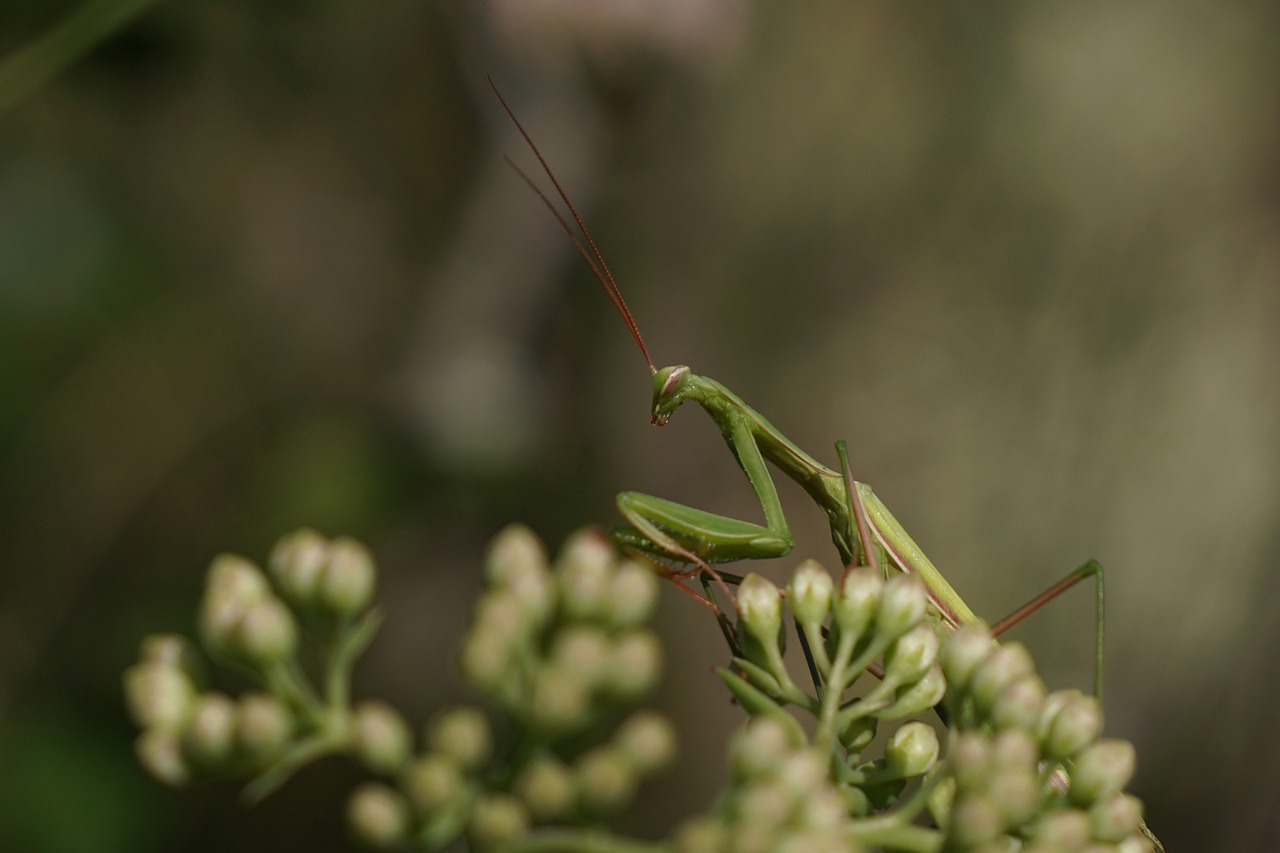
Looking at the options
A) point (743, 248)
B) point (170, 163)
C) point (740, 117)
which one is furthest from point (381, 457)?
point (740, 117)

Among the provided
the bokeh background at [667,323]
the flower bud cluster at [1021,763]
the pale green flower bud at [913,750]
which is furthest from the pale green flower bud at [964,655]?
the bokeh background at [667,323]

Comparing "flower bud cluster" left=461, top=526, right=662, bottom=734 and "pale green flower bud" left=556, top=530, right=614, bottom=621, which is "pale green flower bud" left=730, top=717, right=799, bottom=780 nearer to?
"flower bud cluster" left=461, top=526, right=662, bottom=734

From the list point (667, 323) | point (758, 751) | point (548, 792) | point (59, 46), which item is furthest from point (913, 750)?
point (667, 323)

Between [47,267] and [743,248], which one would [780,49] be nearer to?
[743,248]

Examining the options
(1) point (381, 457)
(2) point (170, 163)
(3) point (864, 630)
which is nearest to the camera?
(3) point (864, 630)

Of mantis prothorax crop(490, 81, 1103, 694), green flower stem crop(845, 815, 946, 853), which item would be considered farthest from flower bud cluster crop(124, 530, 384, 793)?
mantis prothorax crop(490, 81, 1103, 694)

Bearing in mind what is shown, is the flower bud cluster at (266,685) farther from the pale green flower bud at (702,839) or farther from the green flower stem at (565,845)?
the pale green flower bud at (702,839)
